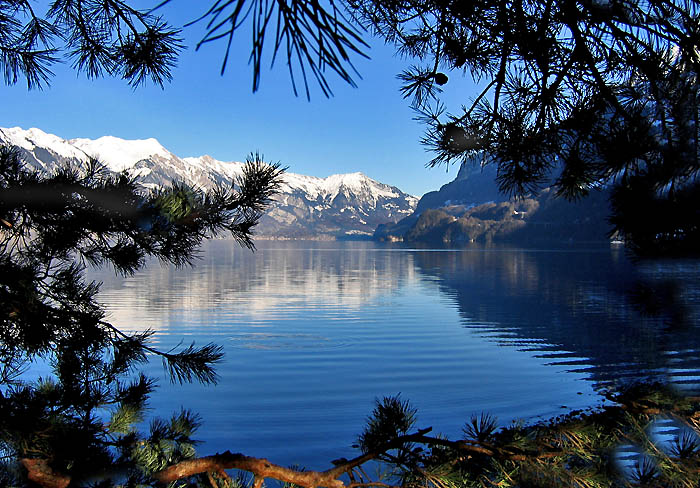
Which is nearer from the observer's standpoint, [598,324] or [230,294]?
[598,324]

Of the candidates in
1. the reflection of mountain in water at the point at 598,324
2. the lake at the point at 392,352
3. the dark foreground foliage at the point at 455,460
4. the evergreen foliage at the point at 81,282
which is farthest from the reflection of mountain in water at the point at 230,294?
the dark foreground foliage at the point at 455,460

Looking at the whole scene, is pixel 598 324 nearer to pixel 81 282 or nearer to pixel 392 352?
pixel 392 352

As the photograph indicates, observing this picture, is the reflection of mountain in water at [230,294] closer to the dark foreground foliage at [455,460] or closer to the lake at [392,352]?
the lake at [392,352]

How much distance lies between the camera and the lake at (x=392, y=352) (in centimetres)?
880

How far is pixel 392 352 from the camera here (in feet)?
48.0

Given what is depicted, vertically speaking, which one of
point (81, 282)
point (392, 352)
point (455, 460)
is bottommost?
point (392, 352)

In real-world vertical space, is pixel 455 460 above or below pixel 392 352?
above

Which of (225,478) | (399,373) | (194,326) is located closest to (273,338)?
(194,326)

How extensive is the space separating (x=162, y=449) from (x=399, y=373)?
32.2 ft

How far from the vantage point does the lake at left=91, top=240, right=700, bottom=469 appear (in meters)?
8.80

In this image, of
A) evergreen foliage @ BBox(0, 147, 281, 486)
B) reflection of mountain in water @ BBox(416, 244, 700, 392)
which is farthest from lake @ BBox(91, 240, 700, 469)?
evergreen foliage @ BBox(0, 147, 281, 486)

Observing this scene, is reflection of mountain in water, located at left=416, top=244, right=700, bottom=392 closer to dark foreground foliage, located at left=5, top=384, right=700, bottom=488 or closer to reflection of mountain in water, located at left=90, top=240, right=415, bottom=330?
dark foreground foliage, located at left=5, top=384, right=700, bottom=488

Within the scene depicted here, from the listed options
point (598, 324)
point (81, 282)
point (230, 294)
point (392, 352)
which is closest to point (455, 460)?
point (81, 282)

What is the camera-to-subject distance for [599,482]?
2.86m
